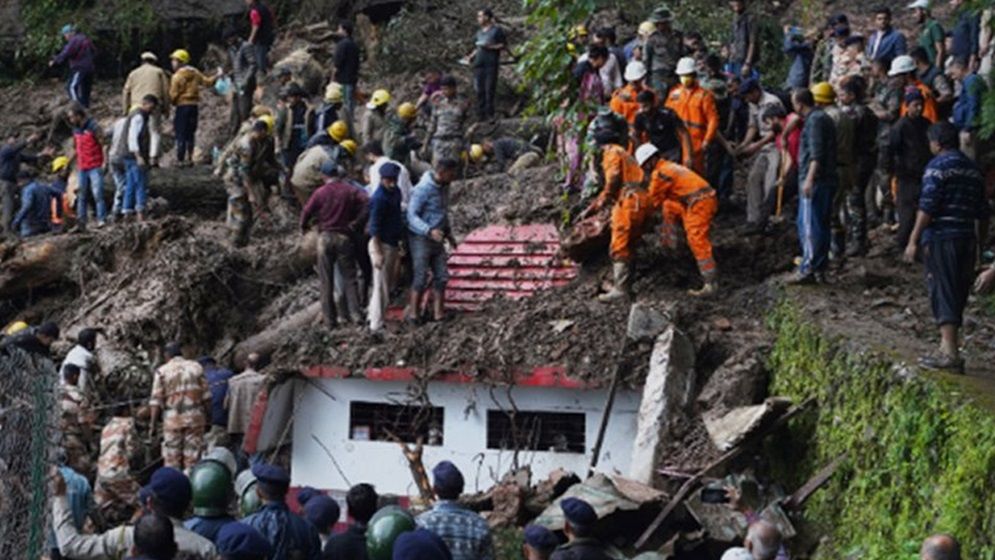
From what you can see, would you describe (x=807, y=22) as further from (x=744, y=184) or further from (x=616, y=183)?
(x=616, y=183)

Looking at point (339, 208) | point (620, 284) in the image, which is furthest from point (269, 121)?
point (620, 284)

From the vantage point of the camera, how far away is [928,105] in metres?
18.6

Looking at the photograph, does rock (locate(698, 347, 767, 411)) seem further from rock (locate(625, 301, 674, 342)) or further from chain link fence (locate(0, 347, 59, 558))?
chain link fence (locate(0, 347, 59, 558))

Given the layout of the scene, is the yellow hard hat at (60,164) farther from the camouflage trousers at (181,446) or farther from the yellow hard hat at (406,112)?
the camouflage trousers at (181,446)

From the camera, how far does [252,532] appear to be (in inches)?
380

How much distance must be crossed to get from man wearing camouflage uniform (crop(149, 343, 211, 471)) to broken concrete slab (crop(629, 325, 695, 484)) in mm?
4679

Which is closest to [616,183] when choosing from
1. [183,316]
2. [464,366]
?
[464,366]

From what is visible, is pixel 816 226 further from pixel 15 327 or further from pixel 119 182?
pixel 119 182

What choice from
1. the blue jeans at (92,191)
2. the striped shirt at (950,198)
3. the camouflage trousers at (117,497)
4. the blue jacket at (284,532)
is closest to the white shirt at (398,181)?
the camouflage trousers at (117,497)

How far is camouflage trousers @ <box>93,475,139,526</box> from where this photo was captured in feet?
56.7

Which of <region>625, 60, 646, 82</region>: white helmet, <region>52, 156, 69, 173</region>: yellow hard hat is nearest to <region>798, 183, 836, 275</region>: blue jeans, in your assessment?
<region>625, 60, 646, 82</region>: white helmet

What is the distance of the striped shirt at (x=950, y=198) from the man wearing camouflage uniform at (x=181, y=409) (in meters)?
8.29

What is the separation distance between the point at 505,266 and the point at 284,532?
9511mm

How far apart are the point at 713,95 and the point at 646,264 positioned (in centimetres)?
259
